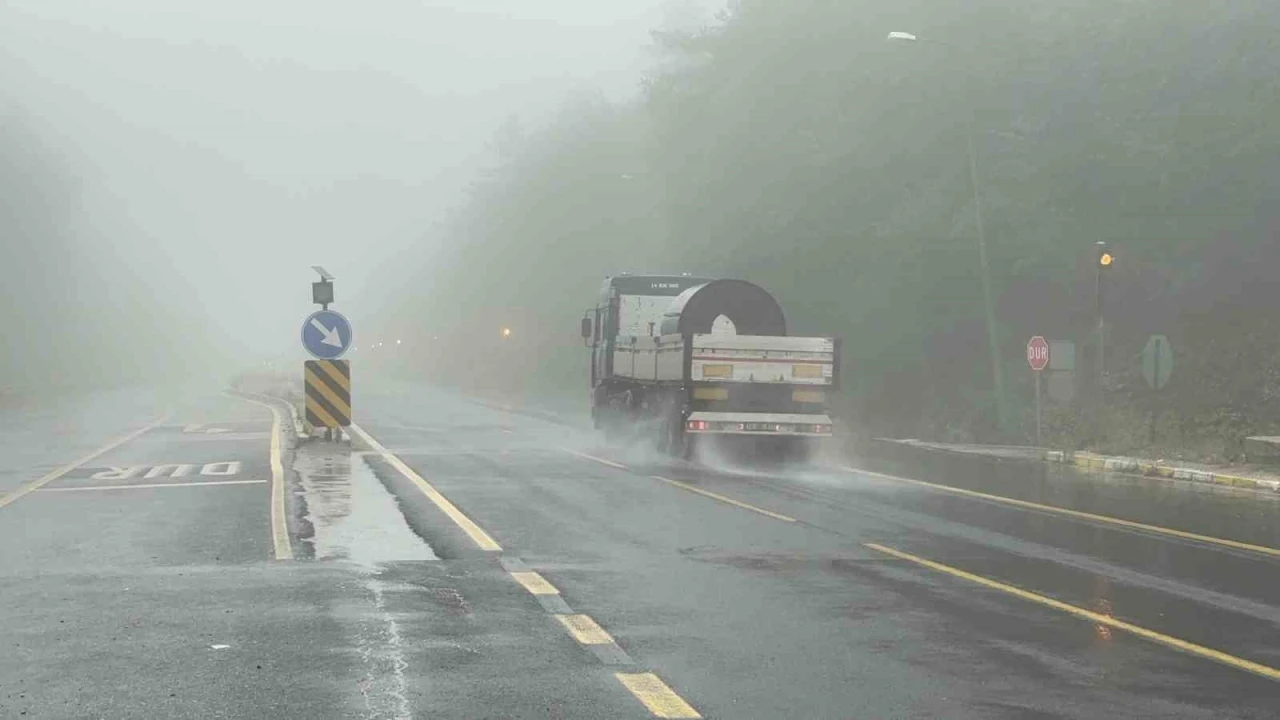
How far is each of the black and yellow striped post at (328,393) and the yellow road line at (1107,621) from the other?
47.5 feet

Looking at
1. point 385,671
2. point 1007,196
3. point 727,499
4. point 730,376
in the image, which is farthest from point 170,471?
point 1007,196

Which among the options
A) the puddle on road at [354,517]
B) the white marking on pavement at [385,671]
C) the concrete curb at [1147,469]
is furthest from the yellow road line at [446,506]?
the concrete curb at [1147,469]

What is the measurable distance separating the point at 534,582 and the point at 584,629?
6.09 ft

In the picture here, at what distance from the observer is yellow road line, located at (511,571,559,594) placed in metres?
10.2

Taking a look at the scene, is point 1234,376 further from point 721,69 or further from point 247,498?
point 721,69

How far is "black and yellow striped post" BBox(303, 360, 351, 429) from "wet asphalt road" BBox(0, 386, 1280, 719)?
19.2 feet

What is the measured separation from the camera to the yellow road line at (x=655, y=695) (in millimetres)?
6703

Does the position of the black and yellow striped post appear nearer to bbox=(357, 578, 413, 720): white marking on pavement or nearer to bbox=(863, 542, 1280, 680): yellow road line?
bbox=(863, 542, 1280, 680): yellow road line

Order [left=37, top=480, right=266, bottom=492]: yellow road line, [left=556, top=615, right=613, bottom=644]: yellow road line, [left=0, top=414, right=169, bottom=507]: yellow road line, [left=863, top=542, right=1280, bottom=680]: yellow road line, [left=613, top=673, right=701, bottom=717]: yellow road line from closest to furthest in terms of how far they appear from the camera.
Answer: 1. [left=613, top=673, right=701, bottom=717]: yellow road line
2. [left=863, top=542, right=1280, bottom=680]: yellow road line
3. [left=556, top=615, right=613, bottom=644]: yellow road line
4. [left=0, top=414, right=169, bottom=507]: yellow road line
5. [left=37, top=480, right=266, bottom=492]: yellow road line

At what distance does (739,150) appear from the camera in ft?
147

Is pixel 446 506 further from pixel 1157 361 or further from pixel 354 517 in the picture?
pixel 1157 361

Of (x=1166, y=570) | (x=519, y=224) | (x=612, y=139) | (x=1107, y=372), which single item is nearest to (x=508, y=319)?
(x=519, y=224)

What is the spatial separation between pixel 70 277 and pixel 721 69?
270 feet

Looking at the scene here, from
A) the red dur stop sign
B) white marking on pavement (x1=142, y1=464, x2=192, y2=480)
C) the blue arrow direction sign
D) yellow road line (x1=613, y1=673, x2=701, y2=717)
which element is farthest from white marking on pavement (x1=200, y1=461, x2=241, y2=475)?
the red dur stop sign
